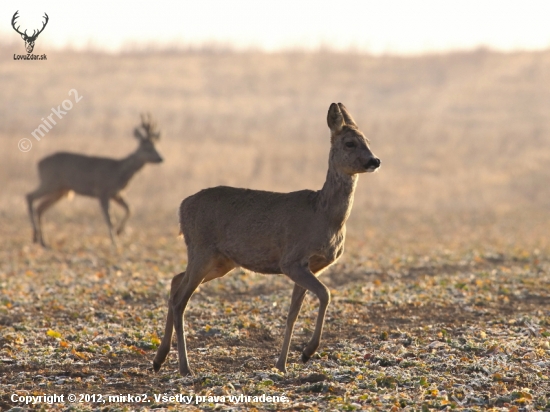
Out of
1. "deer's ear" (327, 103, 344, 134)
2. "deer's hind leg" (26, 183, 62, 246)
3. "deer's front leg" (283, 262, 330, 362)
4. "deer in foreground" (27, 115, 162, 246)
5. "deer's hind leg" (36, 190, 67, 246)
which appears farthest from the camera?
"deer in foreground" (27, 115, 162, 246)

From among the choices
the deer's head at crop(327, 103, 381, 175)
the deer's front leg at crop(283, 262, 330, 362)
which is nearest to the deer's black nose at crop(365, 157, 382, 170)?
the deer's head at crop(327, 103, 381, 175)

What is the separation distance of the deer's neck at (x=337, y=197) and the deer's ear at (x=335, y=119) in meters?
0.40

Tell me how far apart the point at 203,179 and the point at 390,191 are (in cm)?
743

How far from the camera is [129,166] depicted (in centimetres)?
2072

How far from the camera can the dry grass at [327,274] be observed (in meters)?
7.45

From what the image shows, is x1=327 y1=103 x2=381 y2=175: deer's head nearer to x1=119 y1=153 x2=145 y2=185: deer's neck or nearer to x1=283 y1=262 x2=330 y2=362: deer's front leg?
x1=283 y1=262 x2=330 y2=362: deer's front leg

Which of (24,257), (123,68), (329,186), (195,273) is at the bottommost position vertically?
(24,257)

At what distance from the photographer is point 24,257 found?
16.7 metres

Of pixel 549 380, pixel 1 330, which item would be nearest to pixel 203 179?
pixel 1 330

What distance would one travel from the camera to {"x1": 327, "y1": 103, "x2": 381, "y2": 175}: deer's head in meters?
7.47

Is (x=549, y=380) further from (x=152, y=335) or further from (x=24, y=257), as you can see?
(x=24, y=257)

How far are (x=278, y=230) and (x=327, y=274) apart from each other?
662 cm

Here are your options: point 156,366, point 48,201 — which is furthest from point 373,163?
point 48,201

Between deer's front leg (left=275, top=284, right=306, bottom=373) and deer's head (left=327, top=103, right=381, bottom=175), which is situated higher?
deer's head (left=327, top=103, right=381, bottom=175)
